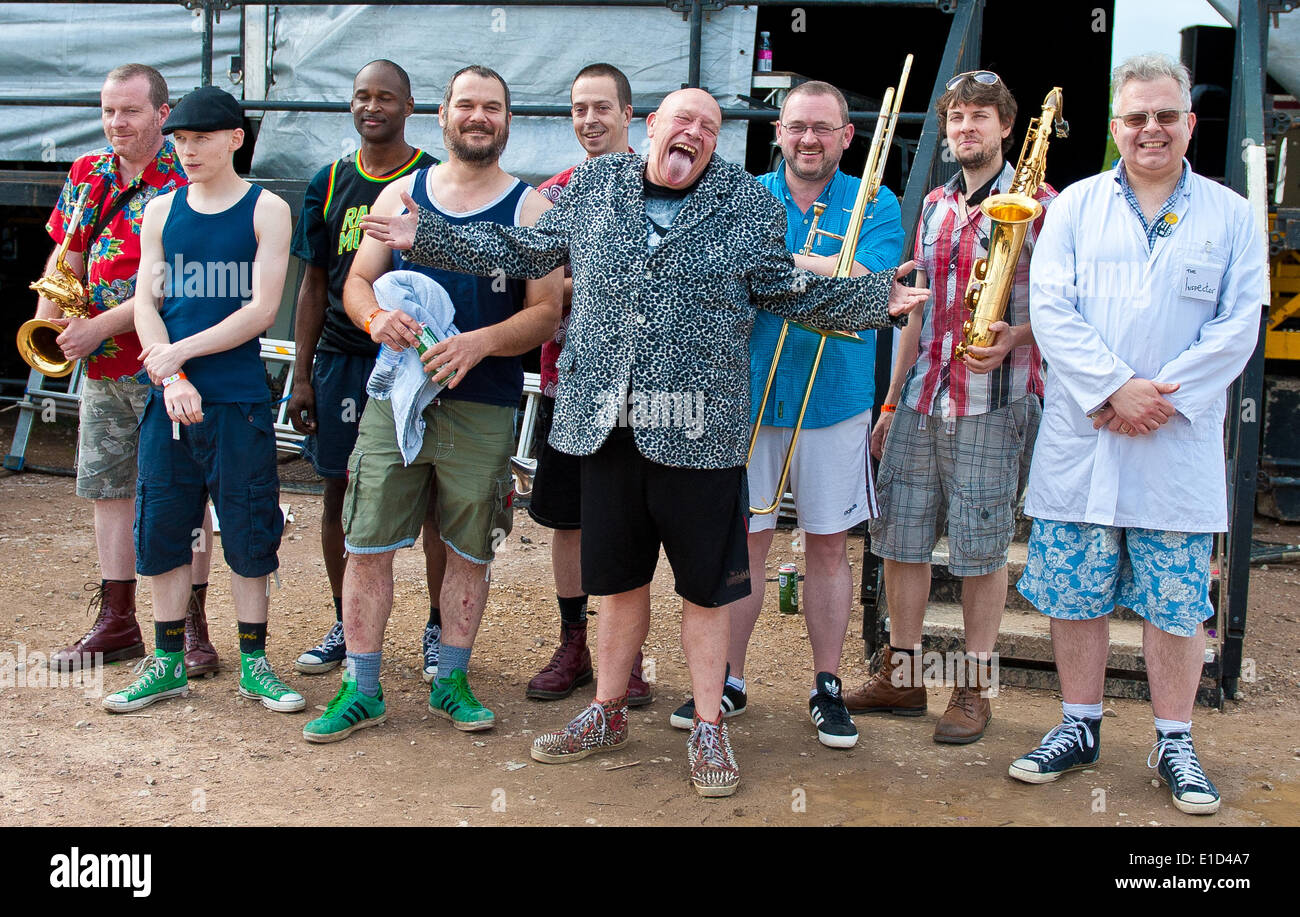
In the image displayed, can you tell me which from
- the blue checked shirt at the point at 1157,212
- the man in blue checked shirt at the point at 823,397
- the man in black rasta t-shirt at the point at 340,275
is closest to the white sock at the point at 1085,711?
the man in blue checked shirt at the point at 823,397

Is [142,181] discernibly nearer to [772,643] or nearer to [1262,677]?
[772,643]

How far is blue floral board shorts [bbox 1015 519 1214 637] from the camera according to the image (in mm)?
3809

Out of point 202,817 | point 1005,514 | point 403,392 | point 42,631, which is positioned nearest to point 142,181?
point 403,392

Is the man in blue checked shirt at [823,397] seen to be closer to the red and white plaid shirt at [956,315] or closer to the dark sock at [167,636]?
the red and white plaid shirt at [956,315]

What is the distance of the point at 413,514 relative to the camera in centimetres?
417

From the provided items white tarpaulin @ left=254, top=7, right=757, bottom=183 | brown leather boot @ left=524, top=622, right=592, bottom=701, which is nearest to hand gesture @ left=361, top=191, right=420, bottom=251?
brown leather boot @ left=524, top=622, right=592, bottom=701

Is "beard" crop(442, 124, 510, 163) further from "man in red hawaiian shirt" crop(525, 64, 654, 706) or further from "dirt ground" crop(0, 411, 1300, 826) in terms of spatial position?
"dirt ground" crop(0, 411, 1300, 826)

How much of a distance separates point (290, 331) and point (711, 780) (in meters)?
5.77

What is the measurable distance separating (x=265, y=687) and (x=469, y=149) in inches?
80.7

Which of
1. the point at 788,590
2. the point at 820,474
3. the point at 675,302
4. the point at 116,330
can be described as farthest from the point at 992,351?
the point at 116,330

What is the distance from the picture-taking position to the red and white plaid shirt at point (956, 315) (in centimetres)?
422

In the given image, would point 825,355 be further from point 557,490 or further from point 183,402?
point 183,402

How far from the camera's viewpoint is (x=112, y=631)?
4.84 metres

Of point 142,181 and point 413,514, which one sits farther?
point 142,181
